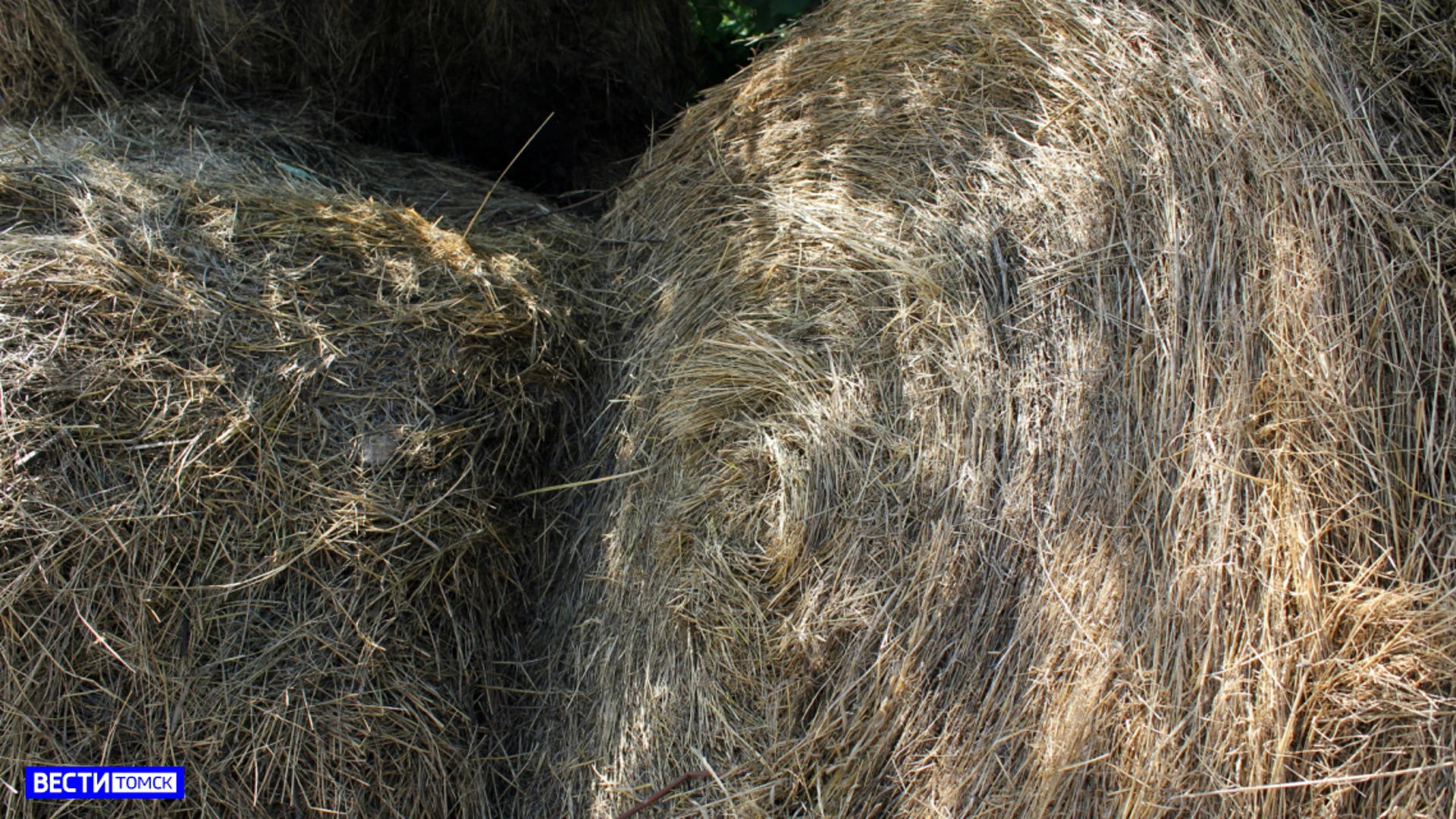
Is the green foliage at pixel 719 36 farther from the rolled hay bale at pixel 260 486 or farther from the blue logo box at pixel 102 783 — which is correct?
the blue logo box at pixel 102 783

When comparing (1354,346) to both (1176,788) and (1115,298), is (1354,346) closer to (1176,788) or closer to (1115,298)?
(1115,298)

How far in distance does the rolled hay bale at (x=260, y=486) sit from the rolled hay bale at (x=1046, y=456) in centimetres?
27

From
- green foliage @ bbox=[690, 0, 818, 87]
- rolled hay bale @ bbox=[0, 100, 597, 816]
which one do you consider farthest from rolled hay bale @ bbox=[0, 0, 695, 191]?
rolled hay bale @ bbox=[0, 100, 597, 816]

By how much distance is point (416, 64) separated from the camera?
9.96 feet

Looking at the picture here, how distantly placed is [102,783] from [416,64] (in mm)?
2192

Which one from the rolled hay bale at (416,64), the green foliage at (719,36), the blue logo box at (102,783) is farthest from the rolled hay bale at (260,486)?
the green foliage at (719,36)

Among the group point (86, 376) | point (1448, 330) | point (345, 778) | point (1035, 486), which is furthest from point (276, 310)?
point (1448, 330)

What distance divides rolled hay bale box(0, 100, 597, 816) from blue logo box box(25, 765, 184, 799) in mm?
27

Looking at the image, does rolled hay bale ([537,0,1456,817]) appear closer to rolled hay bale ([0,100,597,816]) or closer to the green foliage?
rolled hay bale ([0,100,597,816])

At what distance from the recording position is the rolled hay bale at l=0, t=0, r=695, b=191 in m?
2.71

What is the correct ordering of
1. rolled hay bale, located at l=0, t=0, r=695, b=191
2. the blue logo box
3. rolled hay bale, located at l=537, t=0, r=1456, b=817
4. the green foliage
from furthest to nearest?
the green foliage < rolled hay bale, located at l=0, t=0, r=695, b=191 < the blue logo box < rolled hay bale, located at l=537, t=0, r=1456, b=817

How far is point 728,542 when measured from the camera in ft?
6.59

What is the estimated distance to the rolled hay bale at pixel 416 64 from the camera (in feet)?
8.91

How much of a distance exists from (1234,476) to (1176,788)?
509mm
